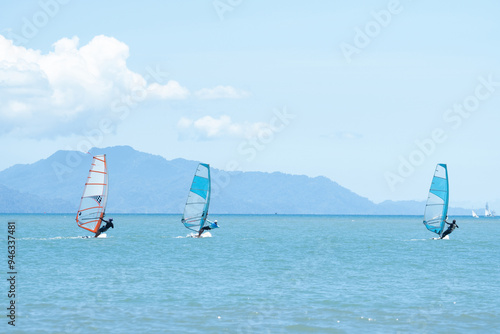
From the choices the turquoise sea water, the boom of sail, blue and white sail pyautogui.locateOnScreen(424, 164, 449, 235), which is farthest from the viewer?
blue and white sail pyautogui.locateOnScreen(424, 164, 449, 235)

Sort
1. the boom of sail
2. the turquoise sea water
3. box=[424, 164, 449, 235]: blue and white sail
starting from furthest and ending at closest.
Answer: box=[424, 164, 449, 235]: blue and white sail < the boom of sail < the turquoise sea water

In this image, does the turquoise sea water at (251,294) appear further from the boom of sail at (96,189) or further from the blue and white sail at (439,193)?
the blue and white sail at (439,193)

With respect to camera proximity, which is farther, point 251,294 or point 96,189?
point 96,189

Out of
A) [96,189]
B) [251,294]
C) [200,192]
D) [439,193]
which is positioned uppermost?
[439,193]

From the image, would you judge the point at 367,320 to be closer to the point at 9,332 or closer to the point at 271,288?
the point at 271,288

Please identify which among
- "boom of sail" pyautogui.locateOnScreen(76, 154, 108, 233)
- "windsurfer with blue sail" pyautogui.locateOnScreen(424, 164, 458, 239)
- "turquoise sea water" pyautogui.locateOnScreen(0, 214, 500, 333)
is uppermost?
"windsurfer with blue sail" pyautogui.locateOnScreen(424, 164, 458, 239)

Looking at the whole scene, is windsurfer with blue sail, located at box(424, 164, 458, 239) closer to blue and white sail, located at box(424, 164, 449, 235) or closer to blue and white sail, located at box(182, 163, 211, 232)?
blue and white sail, located at box(424, 164, 449, 235)

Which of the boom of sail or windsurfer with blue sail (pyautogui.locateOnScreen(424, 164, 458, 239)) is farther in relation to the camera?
windsurfer with blue sail (pyautogui.locateOnScreen(424, 164, 458, 239))

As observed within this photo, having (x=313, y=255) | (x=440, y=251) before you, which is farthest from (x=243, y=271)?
(x=440, y=251)

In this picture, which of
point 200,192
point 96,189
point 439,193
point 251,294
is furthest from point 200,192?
point 251,294

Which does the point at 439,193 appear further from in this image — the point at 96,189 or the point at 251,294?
the point at 251,294

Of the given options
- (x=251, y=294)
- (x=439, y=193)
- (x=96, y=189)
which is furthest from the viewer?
(x=439, y=193)

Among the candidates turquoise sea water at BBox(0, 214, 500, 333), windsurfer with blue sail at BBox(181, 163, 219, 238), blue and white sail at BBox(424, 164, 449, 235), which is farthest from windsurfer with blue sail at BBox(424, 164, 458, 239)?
windsurfer with blue sail at BBox(181, 163, 219, 238)

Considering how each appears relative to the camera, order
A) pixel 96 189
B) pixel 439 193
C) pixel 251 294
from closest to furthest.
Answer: pixel 251 294 → pixel 96 189 → pixel 439 193
